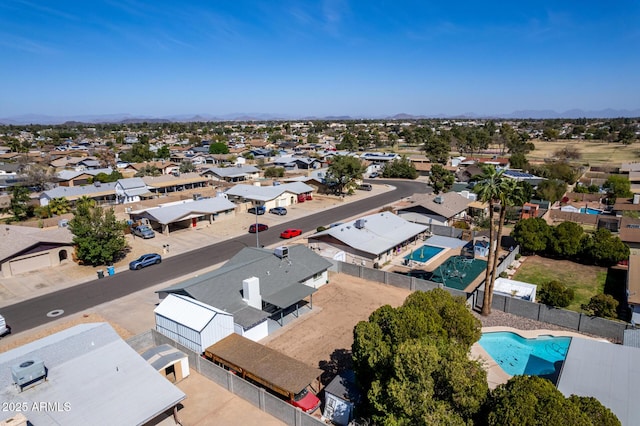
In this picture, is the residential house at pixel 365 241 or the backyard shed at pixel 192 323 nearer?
the backyard shed at pixel 192 323

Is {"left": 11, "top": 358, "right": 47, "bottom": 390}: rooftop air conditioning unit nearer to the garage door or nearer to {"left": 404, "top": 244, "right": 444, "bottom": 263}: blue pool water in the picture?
the garage door

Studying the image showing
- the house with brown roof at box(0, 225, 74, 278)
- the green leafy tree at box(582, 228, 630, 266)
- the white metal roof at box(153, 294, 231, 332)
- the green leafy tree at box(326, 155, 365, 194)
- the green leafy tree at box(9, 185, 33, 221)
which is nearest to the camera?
the white metal roof at box(153, 294, 231, 332)

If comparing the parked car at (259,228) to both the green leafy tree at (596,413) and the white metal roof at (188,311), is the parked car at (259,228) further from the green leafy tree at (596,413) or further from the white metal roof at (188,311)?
the green leafy tree at (596,413)

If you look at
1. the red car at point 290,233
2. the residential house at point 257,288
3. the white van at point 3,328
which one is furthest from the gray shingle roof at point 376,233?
the white van at point 3,328

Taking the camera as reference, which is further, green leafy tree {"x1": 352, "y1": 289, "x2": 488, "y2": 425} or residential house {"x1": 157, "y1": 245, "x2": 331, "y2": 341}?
residential house {"x1": 157, "y1": 245, "x2": 331, "y2": 341}

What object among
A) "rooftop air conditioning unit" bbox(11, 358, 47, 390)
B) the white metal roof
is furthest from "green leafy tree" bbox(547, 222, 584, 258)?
"rooftop air conditioning unit" bbox(11, 358, 47, 390)

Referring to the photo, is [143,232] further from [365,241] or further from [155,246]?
[365,241]

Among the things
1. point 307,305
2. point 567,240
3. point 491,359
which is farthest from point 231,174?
point 491,359

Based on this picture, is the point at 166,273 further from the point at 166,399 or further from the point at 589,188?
the point at 589,188
